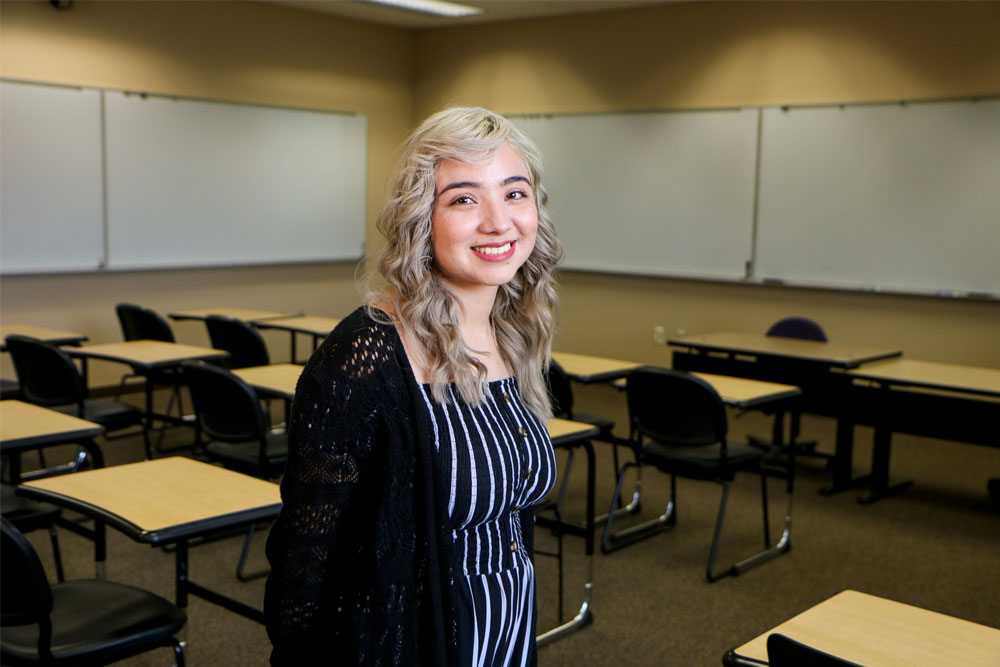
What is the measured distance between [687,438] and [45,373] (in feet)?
9.51

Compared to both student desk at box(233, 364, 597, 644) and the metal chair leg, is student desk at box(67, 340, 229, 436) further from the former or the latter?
the metal chair leg

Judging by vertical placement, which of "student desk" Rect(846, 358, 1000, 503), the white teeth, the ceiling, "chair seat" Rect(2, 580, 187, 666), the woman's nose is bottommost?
"chair seat" Rect(2, 580, 187, 666)

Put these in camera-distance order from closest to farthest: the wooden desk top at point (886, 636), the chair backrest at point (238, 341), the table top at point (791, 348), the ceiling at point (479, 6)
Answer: the wooden desk top at point (886, 636) → the table top at point (791, 348) → the chair backrest at point (238, 341) → the ceiling at point (479, 6)

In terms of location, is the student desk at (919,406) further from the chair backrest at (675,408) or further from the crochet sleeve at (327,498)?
the crochet sleeve at (327,498)

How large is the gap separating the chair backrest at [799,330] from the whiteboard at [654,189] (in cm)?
139

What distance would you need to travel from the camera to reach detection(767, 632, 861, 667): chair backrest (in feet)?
4.18

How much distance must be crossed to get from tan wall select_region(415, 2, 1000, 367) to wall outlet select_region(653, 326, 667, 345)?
0.06 metres

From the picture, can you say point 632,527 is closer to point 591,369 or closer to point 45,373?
point 591,369

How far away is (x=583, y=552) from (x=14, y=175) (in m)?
4.54

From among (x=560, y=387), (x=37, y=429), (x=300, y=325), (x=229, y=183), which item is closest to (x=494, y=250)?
(x=37, y=429)

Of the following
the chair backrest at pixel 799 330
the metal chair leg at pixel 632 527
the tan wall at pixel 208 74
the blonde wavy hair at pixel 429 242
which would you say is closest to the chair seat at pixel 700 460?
the metal chair leg at pixel 632 527

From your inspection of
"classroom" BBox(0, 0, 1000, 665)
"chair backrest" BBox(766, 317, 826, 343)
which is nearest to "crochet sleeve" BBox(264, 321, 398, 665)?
"classroom" BBox(0, 0, 1000, 665)

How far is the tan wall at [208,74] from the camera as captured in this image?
20.8 ft

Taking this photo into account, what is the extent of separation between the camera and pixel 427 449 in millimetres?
1203
